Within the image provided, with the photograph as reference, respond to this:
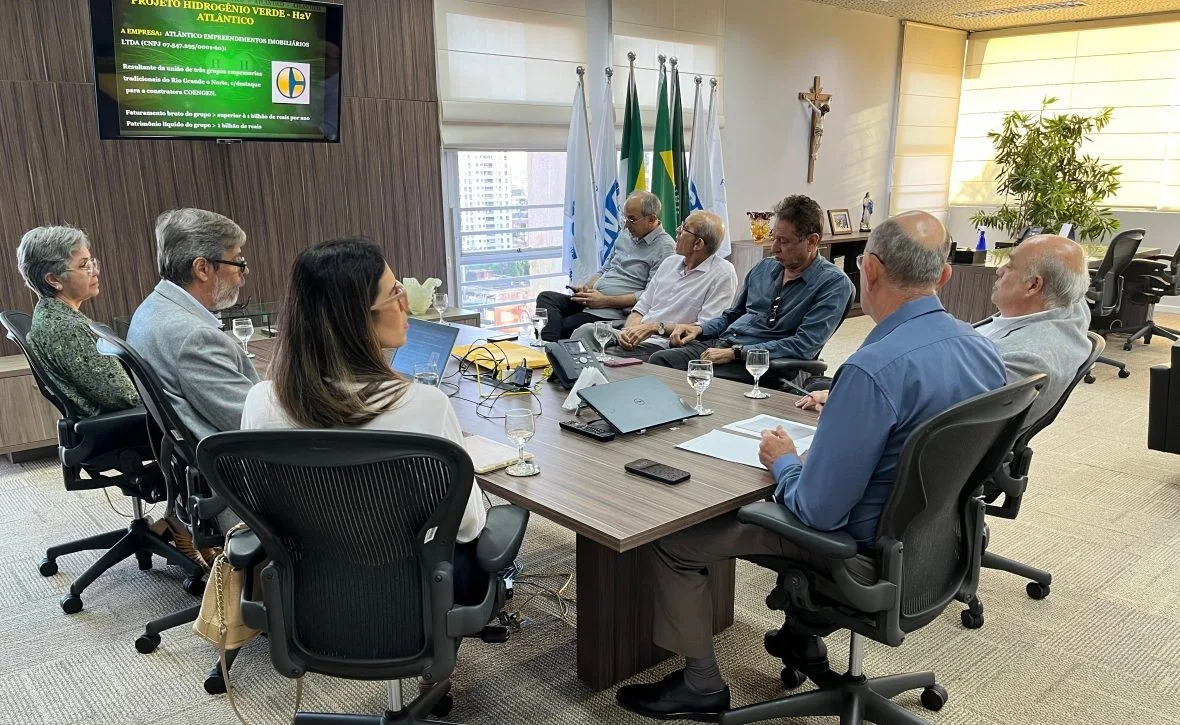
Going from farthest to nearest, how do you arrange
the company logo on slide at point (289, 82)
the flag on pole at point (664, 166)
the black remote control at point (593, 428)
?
1. the flag on pole at point (664, 166)
2. the company logo on slide at point (289, 82)
3. the black remote control at point (593, 428)

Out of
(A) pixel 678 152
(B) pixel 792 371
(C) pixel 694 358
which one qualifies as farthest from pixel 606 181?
(B) pixel 792 371

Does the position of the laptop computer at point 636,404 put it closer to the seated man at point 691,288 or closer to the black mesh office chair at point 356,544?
the black mesh office chair at point 356,544

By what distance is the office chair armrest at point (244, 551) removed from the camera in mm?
1583

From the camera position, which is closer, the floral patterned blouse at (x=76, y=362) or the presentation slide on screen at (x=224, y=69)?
the floral patterned blouse at (x=76, y=362)

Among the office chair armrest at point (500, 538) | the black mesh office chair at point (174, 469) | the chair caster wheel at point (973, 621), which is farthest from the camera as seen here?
the chair caster wheel at point (973, 621)

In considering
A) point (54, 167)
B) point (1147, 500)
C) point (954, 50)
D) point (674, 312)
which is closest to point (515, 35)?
point (674, 312)

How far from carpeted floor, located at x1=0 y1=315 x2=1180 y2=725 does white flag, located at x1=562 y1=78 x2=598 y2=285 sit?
9.39 feet

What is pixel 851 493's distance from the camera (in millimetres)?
1633

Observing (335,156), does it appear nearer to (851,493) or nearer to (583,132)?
(583,132)

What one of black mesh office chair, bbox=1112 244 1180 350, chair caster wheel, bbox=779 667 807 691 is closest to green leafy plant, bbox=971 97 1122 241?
black mesh office chair, bbox=1112 244 1180 350

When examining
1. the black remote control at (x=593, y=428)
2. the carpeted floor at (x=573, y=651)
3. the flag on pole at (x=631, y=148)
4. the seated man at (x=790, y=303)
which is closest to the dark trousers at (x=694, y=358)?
the seated man at (x=790, y=303)

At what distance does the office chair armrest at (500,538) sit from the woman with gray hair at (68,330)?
5.41 feet

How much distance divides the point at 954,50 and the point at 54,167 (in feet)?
28.4

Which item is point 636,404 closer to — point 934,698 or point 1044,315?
point 934,698
